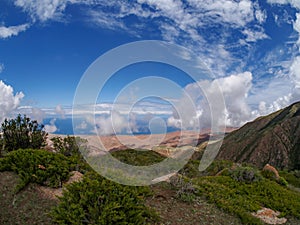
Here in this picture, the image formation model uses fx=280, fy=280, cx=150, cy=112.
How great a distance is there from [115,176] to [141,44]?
441 cm

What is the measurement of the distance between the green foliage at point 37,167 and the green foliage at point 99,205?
2.54 metres

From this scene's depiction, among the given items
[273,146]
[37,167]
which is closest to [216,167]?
[37,167]

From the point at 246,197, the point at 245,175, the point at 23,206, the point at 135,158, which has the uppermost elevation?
the point at 135,158

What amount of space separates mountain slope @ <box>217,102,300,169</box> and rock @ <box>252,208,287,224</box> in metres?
75.8

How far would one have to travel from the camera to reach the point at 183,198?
374 inches

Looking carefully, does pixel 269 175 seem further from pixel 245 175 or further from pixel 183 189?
pixel 183 189

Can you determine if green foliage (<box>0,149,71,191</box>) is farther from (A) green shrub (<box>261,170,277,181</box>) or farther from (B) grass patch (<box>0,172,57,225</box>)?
(A) green shrub (<box>261,170,277,181</box>)

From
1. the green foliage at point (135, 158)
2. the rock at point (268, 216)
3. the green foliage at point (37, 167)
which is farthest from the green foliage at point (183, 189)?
the green foliage at point (135, 158)

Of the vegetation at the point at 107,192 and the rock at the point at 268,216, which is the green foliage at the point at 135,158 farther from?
the rock at the point at 268,216

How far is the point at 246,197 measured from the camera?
37.6 ft

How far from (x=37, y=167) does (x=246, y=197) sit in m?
8.17

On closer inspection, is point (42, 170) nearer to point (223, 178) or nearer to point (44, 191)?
point (44, 191)

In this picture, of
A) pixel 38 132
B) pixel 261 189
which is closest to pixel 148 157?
pixel 38 132

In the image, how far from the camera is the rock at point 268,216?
10070 mm
